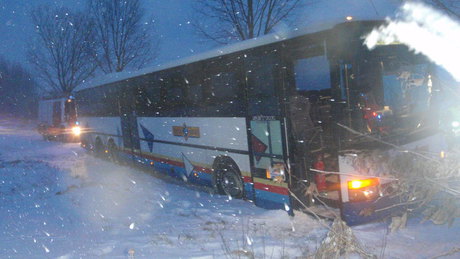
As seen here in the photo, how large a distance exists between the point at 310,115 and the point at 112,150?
10729 millimetres

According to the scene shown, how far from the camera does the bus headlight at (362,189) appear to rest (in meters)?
5.84

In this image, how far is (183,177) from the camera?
10.4 metres

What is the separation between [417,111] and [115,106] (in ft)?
34.9

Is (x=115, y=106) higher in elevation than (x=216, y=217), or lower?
higher

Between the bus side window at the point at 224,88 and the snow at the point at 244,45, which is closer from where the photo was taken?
the snow at the point at 244,45

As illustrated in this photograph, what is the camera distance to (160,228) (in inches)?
245

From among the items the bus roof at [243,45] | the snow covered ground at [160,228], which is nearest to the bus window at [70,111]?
the bus roof at [243,45]

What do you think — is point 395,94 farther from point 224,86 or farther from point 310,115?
point 224,86

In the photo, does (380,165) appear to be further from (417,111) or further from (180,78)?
(180,78)

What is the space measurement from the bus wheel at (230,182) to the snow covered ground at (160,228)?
237 mm

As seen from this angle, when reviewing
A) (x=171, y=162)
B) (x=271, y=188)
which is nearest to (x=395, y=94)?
(x=271, y=188)

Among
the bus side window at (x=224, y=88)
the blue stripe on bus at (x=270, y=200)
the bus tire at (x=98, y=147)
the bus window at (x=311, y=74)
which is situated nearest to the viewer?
the bus window at (x=311, y=74)

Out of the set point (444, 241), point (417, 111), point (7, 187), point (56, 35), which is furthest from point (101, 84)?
point (56, 35)

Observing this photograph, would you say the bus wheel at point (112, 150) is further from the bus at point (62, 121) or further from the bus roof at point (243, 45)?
the bus at point (62, 121)
